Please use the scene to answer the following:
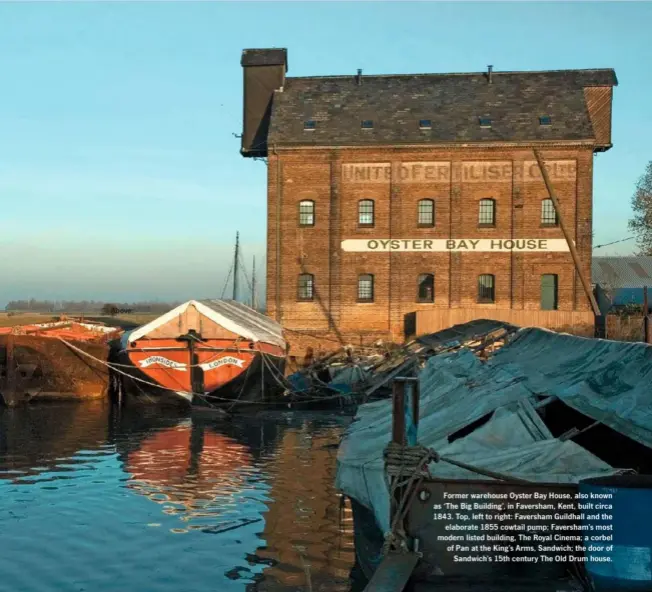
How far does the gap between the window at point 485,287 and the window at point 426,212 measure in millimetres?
3628

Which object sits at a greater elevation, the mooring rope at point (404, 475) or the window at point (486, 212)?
the window at point (486, 212)

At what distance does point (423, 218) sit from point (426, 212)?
1.08 feet

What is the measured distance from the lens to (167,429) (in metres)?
20.5

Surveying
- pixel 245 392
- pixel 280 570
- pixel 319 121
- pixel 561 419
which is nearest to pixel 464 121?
pixel 319 121

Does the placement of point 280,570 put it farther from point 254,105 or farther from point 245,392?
point 254,105

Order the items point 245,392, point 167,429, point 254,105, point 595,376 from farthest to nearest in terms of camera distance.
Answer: point 254,105 < point 245,392 < point 167,429 < point 595,376

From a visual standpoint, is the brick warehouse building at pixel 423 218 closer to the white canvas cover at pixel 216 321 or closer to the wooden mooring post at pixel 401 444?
the white canvas cover at pixel 216 321

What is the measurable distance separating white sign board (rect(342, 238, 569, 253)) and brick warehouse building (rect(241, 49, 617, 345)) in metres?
0.05

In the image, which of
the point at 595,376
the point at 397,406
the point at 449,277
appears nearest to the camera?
the point at 397,406

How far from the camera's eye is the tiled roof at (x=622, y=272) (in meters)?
51.2

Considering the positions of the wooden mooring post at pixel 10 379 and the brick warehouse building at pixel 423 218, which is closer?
the wooden mooring post at pixel 10 379

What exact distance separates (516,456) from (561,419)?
9.18 ft

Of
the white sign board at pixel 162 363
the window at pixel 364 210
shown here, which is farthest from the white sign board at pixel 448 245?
the white sign board at pixel 162 363

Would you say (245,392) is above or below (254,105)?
below
